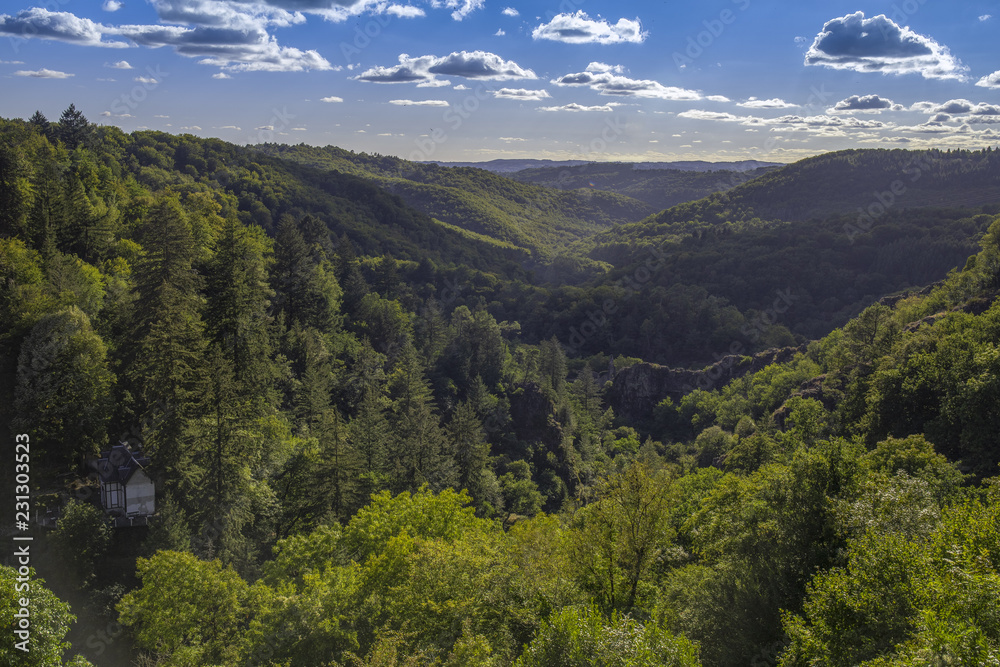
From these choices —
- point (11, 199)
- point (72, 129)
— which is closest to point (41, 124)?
point (72, 129)

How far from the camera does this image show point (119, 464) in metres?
33.4

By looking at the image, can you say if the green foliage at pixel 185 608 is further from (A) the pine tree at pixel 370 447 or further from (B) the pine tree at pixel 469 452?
(B) the pine tree at pixel 469 452

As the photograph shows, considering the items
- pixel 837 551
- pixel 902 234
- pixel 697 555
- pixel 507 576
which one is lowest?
pixel 697 555

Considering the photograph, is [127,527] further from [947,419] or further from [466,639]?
[947,419]

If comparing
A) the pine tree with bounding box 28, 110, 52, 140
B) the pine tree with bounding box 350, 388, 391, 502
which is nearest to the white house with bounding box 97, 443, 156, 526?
the pine tree with bounding box 350, 388, 391, 502

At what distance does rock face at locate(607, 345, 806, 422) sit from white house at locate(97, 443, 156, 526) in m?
88.0

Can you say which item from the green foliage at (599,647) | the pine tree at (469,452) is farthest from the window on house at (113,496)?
the green foliage at (599,647)

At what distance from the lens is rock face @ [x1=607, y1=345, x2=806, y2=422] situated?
109125 mm

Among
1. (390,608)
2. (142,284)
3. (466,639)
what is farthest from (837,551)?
(142,284)

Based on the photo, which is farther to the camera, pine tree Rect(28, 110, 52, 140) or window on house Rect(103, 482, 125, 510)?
pine tree Rect(28, 110, 52, 140)

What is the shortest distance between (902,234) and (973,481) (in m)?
182

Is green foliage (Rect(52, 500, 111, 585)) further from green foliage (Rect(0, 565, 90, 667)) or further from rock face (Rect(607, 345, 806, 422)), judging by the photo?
rock face (Rect(607, 345, 806, 422))

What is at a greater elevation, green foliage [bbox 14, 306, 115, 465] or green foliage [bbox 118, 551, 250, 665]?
green foliage [bbox 14, 306, 115, 465]

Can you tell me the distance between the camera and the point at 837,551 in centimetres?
1895
